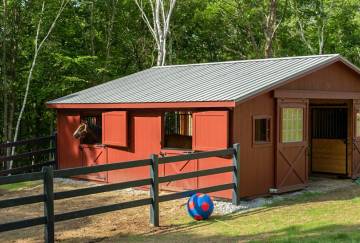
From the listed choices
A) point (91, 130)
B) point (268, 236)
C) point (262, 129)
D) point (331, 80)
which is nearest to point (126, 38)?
point (91, 130)

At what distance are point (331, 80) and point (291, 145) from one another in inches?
93.7

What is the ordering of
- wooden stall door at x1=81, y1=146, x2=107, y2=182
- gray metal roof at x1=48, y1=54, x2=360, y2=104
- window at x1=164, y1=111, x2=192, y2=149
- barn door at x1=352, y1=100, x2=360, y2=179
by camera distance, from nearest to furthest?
gray metal roof at x1=48, y1=54, x2=360, y2=104 < wooden stall door at x1=81, y1=146, x2=107, y2=182 < barn door at x1=352, y1=100, x2=360, y2=179 < window at x1=164, y1=111, x2=192, y2=149

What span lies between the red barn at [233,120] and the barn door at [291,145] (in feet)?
0.08

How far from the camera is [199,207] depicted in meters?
9.59

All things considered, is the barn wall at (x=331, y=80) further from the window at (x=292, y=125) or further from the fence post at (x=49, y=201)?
the fence post at (x=49, y=201)

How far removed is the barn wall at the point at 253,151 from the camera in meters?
11.6

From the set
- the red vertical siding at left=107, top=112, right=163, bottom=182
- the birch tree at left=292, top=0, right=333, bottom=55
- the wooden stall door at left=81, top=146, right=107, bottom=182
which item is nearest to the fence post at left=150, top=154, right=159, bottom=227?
the red vertical siding at left=107, top=112, right=163, bottom=182

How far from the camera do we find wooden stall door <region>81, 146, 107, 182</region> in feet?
48.3

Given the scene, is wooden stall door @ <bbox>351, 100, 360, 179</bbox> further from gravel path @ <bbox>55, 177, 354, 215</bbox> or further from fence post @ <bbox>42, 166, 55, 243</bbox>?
fence post @ <bbox>42, 166, 55, 243</bbox>

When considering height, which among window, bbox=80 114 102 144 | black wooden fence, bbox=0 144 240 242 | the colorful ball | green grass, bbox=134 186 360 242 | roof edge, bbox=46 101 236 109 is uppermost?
roof edge, bbox=46 101 236 109

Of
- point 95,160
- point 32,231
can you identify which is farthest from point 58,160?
point 32,231

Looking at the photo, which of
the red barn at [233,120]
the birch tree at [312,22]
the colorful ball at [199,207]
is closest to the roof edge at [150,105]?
the red barn at [233,120]

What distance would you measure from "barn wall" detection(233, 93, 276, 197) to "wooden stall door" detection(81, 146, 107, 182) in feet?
14.8

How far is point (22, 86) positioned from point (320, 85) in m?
13.8
